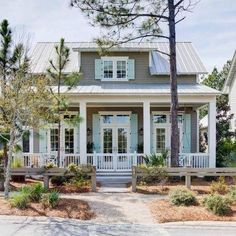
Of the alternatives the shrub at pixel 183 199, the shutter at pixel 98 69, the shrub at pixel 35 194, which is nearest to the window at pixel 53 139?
the shutter at pixel 98 69

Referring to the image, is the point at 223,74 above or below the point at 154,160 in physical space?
above

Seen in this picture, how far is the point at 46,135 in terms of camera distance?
2192 cm

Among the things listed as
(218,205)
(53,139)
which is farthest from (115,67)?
(218,205)

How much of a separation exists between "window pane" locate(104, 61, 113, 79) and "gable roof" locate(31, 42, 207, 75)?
3.07 ft

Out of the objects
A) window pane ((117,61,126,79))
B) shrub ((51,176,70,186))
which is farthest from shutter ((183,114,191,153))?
shrub ((51,176,70,186))

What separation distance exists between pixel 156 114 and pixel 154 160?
5.33 meters

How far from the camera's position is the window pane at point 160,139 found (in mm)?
22406

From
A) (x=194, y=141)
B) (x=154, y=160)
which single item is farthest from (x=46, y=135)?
(x=194, y=141)

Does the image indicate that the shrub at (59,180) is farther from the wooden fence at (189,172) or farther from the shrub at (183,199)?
the shrub at (183,199)

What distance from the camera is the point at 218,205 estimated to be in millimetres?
10766

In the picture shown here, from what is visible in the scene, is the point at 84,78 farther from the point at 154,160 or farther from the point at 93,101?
the point at 154,160

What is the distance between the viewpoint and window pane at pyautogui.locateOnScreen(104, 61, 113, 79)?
71.9ft

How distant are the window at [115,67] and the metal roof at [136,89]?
91 centimetres

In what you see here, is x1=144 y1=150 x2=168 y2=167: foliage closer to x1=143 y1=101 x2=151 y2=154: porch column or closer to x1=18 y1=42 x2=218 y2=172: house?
x1=143 y1=101 x2=151 y2=154: porch column
